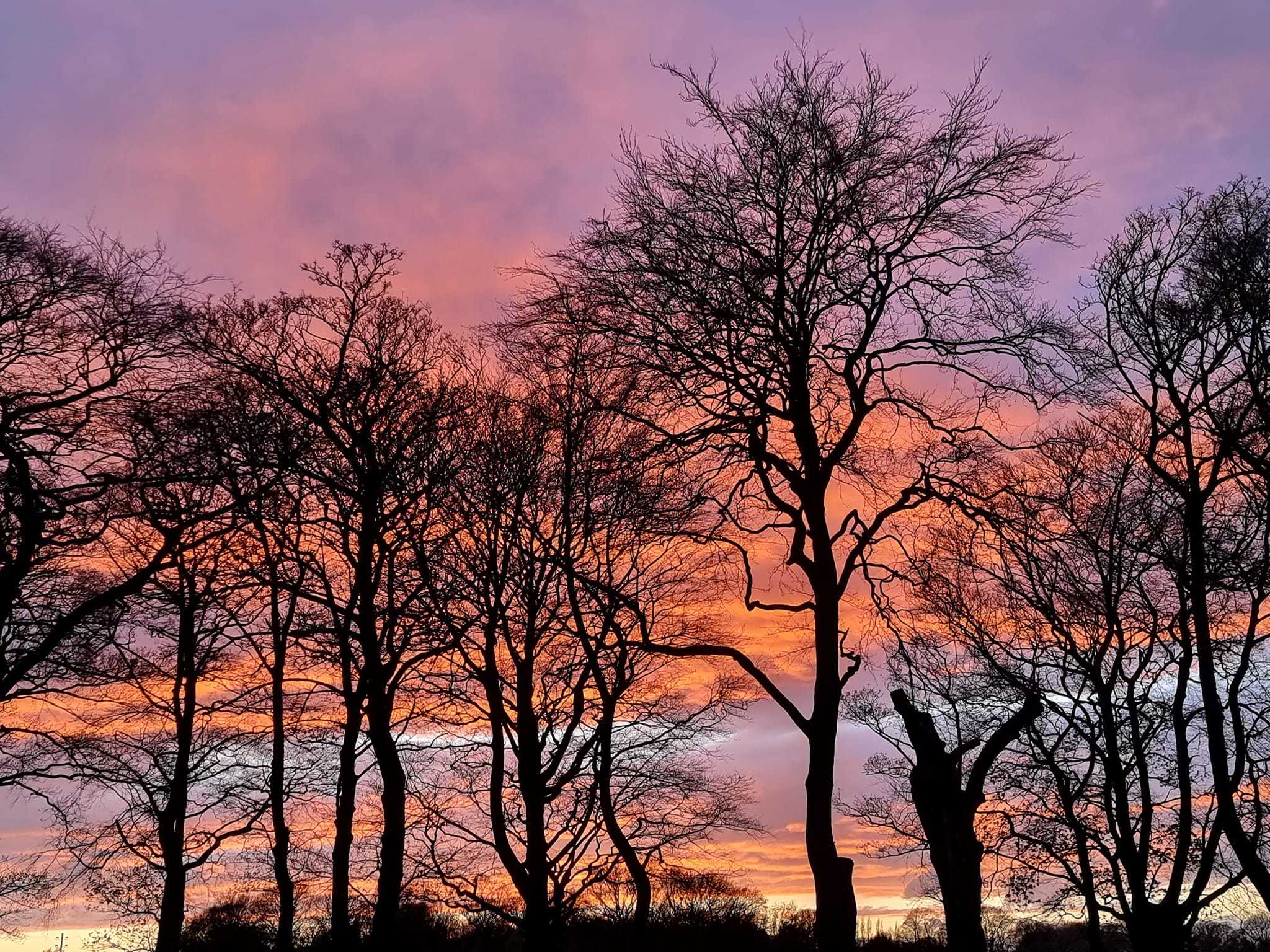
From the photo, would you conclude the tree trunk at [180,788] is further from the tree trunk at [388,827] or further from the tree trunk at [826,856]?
the tree trunk at [826,856]

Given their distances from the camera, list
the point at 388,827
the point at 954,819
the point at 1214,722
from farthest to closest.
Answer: the point at 388,827
the point at 1214,722
the point at 954,819

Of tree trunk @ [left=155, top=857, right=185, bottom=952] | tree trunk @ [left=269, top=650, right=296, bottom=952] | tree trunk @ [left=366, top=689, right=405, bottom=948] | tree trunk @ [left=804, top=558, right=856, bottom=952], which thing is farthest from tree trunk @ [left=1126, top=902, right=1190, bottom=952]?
tree trunk @ [left=155, top=857, right=185, bottom=952]

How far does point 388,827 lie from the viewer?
20281 millimetres

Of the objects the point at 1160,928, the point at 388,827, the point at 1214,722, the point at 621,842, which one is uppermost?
the point at 1214,722

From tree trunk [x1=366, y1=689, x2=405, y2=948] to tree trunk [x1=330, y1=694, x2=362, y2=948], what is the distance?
414mm

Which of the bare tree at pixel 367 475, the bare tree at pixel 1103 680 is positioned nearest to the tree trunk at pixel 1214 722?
the bare tree at pixel 1103 680

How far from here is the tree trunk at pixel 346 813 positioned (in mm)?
20562

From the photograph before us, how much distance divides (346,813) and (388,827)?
1710 mm

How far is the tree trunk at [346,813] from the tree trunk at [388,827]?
41 centimetres

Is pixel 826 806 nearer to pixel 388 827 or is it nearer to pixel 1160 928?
pixel 388 827

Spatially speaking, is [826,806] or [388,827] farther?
[388,827]

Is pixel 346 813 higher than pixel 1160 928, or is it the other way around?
pixel 346 813

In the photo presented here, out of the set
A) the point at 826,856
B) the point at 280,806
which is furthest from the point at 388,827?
the point at 826,856

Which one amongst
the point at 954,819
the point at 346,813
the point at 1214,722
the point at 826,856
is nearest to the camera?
the point at 826,856
